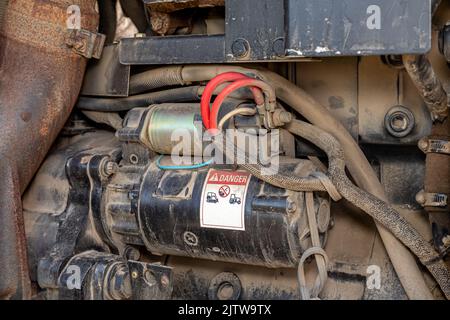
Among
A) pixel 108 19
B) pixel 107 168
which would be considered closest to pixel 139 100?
pixel 107 168

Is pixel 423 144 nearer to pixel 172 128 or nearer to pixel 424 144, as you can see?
pixel 424 144

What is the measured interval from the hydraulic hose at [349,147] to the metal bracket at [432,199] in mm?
78

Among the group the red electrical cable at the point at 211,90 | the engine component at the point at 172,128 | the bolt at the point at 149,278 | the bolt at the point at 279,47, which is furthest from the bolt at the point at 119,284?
the bolt at the point at 279,47

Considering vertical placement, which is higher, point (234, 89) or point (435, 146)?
point (234, 89)

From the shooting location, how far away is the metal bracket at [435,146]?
1303 millimetres

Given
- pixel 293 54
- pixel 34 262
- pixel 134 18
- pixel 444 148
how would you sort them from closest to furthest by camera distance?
pixel 293 54
pixel 444 148
pixel 34 262
pixel 134 18

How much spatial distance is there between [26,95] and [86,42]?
200 mm

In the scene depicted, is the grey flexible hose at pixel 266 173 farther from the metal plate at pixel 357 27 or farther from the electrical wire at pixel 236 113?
the metal plate at pixel 357 27

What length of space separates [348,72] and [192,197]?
0.47 m

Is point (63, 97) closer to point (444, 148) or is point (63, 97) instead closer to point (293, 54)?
point (293, 54)

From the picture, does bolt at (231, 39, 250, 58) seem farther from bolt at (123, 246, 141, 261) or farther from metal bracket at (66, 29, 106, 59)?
bolt at (123, 246, 141, 261)

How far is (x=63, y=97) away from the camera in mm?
1559

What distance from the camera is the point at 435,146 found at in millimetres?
1311

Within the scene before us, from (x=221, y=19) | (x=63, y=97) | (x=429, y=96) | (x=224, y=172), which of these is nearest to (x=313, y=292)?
(x=224, y=172)
